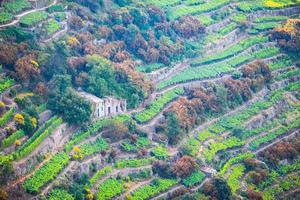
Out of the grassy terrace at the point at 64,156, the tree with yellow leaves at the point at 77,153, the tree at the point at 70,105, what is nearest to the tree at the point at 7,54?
the tree at the point at 70,105

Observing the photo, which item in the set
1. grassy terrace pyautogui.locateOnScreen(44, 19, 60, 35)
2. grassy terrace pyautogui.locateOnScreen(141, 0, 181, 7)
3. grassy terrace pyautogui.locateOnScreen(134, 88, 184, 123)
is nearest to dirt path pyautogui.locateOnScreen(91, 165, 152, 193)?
grassy terrace pyautogui.locateOnScreen(134, 88, 184, 123)

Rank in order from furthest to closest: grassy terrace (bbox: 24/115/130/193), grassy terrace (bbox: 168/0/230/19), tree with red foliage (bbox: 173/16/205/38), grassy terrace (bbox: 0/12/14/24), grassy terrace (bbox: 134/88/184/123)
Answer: grassy terrace (bbox: 168/0/230/19) → tree with red foliage (bbox: 173/16/205/38) → grassy terrace (bbox: 134/88/184/123) → grassy terrace (bbox: 0/12/14/24) → grassy terrace (bbox: 24/115/130/193)

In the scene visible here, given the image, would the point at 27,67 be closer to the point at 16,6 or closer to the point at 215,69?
the point at 16,6

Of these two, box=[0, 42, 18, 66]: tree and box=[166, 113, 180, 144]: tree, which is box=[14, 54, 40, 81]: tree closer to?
box=[0, 42, 18, 66]: tree

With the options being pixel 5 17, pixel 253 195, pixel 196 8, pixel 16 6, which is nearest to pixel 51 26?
pixel 16 6

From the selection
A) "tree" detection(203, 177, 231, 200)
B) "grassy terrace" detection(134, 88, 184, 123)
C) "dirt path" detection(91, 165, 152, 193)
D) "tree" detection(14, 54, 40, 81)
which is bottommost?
"tree" detection(203, 177, 231, 200)

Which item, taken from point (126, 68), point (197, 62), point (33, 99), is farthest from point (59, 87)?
point (197, 62)

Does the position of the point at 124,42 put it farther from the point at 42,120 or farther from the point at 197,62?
the point at 42,120
